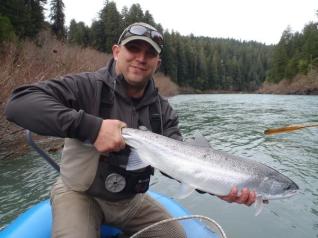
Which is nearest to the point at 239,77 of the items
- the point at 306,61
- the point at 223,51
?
the point at 223,51

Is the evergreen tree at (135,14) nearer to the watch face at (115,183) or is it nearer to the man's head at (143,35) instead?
the man's head at (143,35)

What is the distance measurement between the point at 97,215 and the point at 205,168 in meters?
1.19

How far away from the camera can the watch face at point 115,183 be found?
10.7 ft

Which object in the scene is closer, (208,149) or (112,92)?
(208,149)

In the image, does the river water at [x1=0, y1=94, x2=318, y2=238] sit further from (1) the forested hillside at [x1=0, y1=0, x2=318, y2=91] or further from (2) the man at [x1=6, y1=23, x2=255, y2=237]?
(1) the forested hillside at [x1=0, y1=0, x2=318, y2=91]

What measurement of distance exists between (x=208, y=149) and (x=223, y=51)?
14558 centimetres

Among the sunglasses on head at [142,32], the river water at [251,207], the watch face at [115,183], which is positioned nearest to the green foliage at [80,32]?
the river water at [251,207]

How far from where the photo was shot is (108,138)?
8.93 feet

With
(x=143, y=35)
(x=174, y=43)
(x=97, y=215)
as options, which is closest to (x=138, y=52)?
(x=143, y=35)

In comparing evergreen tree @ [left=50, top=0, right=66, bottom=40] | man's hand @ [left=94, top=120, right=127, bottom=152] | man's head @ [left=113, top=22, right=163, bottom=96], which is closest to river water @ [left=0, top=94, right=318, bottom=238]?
man's head @ [left=113, top=22, right=163, bottom=96]

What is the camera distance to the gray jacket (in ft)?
8.66

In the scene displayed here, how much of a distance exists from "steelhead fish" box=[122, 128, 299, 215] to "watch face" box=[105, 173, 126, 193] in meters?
0.37

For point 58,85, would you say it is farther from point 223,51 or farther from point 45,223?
point 223,51

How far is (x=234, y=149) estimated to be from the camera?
41.9 feet
